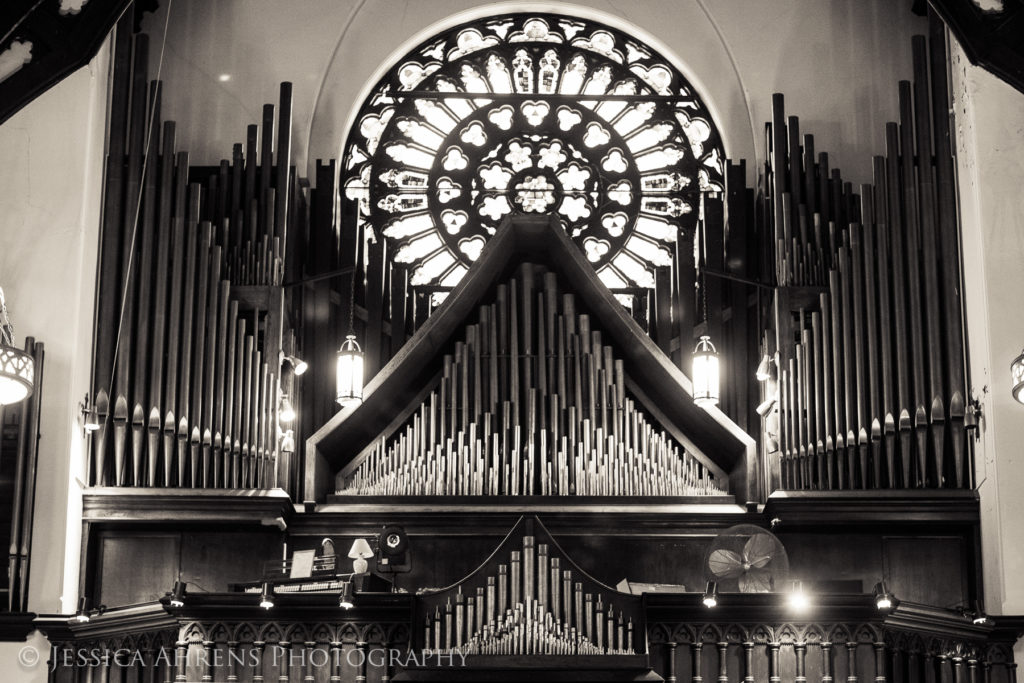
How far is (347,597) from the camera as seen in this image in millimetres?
13836


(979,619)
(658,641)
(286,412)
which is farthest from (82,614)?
(979,619)

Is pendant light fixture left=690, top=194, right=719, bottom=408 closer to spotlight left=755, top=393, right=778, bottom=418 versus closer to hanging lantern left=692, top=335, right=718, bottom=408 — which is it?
hanging lantern left=692, top=335, right=718, bottom=408

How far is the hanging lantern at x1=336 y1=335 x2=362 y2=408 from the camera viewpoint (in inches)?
604

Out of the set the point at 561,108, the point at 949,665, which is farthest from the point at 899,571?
the point at 561,108

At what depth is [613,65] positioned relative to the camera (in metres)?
19.0

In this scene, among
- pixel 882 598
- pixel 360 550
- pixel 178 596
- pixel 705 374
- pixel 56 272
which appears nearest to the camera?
pixel 882 598

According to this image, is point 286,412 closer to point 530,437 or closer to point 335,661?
point 530,437

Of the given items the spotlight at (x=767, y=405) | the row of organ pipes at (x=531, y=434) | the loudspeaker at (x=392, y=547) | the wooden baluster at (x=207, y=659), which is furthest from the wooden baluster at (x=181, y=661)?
the spotlight at (x=767, y=405)

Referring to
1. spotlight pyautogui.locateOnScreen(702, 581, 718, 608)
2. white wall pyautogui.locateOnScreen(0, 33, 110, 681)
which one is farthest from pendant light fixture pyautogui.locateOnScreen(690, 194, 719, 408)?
white wall pyautogui.locateOnScreen(0, 33, 110, 681)

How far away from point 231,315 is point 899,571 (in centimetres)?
654

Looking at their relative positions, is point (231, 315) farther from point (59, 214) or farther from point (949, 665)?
point (949, 665)

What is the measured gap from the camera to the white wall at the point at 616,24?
18.1m

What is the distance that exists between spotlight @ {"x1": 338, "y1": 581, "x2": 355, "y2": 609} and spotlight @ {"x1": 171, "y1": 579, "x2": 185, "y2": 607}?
1.27 m

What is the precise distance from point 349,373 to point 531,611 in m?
2.94
